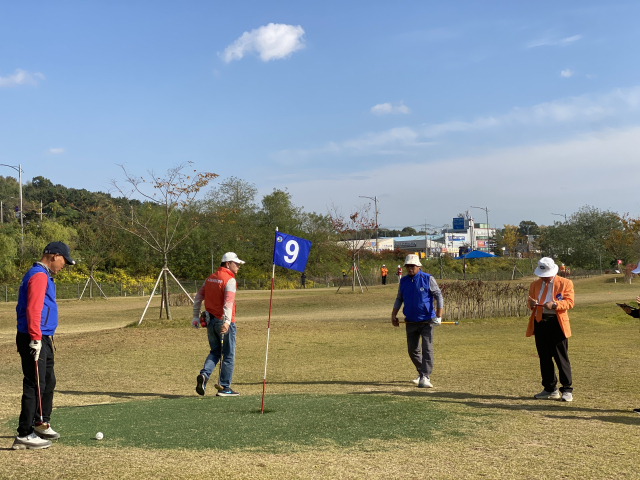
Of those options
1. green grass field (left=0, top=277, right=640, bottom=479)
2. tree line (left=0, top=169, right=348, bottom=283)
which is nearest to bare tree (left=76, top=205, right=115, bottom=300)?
tree line (left=0, top=169, right=348, bottom=283)

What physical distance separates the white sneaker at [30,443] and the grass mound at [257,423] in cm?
25

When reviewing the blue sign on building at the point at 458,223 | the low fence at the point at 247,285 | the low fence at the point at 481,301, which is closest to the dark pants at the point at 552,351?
the low fence at the point at 481,301

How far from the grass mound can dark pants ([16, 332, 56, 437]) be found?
1.23 feet

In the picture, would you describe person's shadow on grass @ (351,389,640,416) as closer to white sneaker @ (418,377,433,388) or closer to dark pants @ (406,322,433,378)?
white sneaker @ (418,377,433,388)

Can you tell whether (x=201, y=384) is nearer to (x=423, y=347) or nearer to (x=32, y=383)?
(x=32, y=383)

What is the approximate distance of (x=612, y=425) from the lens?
6852 millimetres

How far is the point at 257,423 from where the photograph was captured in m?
6.93

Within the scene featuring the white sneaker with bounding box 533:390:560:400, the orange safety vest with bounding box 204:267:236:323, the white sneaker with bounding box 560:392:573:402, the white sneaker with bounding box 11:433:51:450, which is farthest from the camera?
the orange safety vest with bounding box 204:267:236:323

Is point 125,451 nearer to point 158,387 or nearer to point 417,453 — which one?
point 417,453

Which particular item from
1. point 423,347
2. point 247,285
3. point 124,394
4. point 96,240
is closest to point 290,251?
point 423,347

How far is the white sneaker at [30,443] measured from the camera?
5.89 meters

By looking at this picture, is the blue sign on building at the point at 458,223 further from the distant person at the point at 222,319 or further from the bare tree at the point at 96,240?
the distant person at the point at 222,319

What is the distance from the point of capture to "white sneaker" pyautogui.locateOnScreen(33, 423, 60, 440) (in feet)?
20.3

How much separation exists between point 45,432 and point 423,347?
5.76 meters
